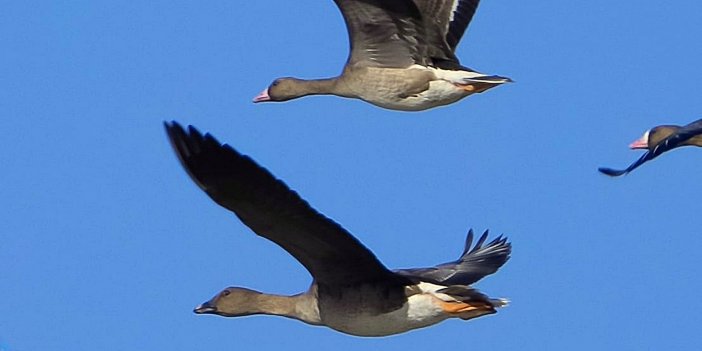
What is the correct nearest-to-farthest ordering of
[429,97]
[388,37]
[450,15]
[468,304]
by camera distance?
1. [468,304]
2. [429,97]
3. [388,37]
4. [450,15]

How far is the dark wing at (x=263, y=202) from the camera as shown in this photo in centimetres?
1195

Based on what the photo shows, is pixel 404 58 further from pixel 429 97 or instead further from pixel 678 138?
pixel 678 138

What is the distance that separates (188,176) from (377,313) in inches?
93.2

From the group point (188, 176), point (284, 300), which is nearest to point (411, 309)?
point (284, 300)

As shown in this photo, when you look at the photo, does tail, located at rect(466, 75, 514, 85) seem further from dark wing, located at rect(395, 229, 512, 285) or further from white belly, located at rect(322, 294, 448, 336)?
white belly, located at rect(322, 294, 448, 336)

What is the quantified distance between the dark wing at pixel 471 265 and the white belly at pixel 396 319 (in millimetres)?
684

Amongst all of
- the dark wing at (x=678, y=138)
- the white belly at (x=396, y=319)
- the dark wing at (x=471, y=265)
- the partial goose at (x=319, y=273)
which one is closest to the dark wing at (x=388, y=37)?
the dark wing at (x=471, y=265)

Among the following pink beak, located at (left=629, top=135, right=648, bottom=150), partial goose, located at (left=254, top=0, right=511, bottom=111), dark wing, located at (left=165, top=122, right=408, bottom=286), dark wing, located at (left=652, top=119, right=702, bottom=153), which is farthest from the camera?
pink beak, located at (left=629, top=135, right=648, bottom=150)

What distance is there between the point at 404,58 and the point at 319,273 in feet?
13.2

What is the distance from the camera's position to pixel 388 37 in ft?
56.3

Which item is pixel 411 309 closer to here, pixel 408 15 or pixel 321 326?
pixel 321 326

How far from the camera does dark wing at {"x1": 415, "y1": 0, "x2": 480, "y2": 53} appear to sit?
1753 cm

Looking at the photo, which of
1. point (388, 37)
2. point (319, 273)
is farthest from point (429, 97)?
point (319, 273)

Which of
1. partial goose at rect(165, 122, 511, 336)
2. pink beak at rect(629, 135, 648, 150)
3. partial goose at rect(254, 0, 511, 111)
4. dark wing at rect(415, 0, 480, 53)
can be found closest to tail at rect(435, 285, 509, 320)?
partial goose at rect(165, 122, 511, 336)
